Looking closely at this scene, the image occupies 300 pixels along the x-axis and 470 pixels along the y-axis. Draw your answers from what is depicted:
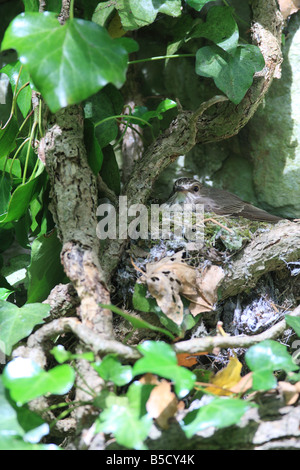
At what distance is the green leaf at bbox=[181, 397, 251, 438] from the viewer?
141cm

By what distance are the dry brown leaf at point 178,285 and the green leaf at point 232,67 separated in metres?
0.86

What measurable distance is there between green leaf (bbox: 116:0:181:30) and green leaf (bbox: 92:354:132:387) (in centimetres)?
167

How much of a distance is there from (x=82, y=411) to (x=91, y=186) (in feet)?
3.22

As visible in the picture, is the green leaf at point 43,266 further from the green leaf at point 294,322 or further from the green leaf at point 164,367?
the green leaf at point 294,322

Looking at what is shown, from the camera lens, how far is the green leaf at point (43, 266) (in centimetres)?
226

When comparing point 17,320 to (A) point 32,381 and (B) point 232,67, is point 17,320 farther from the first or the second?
(B) point 232,67

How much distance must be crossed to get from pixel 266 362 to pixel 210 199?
1.73 meters

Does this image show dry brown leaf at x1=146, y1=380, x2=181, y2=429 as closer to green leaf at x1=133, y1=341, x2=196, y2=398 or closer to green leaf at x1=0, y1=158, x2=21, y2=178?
green leaf at x1=133, y1=341, x2=196, y2=398

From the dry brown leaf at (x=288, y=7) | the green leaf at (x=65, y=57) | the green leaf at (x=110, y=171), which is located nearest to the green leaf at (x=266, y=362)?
the green leaf at (x=65, y=57)

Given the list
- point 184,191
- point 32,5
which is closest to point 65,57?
point 32,5

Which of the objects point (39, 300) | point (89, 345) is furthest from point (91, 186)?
point (89, 345)

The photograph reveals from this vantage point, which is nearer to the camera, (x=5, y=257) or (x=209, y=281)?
(x=209, y=281)
